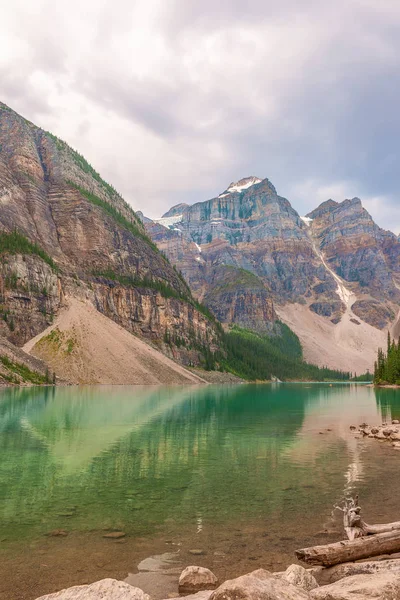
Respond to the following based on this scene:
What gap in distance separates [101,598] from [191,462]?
24359mm

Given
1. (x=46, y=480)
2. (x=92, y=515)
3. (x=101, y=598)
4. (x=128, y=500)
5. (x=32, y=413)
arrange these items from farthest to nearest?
1. (x=32, y=413)
2. (x=46, y=480)
3. (x=128, y=500)
4. (x=92, y=515)
5. (x=101, y=598)

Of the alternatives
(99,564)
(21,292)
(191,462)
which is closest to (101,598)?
(99,564)

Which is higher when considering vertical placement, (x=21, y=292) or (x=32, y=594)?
(x=21, y=292)

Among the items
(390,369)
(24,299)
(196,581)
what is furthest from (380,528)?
(24,299)

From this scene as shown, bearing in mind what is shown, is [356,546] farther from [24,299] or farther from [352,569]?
[24,299]

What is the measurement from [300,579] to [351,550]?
3.36 meters

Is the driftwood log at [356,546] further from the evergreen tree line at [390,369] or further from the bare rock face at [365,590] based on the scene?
the evergreen tree line at [390,369]

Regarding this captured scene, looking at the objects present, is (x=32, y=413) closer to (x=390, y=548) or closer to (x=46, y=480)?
(x=46, y=480)

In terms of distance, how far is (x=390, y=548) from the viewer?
1481 centimetres

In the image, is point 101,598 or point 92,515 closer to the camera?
point 101,598

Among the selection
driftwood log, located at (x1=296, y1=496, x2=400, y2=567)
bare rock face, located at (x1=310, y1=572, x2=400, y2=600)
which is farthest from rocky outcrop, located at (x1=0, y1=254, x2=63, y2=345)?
bare rock face, located at (x1=310, y1=572, x2=400, y2=600)

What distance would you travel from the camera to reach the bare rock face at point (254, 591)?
8.60 m

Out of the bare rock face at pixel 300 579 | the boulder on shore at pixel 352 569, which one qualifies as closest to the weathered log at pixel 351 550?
the boulder on shore at pixel 352 569

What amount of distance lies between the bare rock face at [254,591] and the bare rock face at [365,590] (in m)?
0.62
